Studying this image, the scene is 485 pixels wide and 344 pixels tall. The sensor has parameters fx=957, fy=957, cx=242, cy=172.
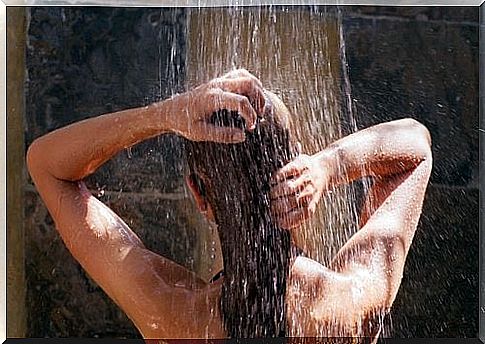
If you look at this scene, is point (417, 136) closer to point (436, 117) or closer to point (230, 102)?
point (230, 102)

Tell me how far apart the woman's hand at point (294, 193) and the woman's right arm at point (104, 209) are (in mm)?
140

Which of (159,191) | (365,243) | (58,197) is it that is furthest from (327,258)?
(58,197)

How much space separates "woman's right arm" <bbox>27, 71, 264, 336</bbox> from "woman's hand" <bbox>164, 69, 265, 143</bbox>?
24mm

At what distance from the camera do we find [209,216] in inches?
53.2

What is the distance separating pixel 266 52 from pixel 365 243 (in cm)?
95

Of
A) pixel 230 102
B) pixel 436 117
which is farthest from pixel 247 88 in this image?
pixel 436 117

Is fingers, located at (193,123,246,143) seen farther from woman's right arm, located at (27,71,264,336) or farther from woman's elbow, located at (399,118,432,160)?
woman's elbow, located at (399,118,432,160)

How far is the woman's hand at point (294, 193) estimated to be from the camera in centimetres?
121

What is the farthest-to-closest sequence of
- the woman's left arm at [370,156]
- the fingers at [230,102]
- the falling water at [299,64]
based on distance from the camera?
1. the falling water at [299,64]
2. the woman's left arm at [370,156]
3. the fingers at [230,102]

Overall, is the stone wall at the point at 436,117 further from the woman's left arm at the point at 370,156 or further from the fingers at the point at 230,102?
the fingers at the point at 230,102

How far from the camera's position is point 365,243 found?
1.38 m

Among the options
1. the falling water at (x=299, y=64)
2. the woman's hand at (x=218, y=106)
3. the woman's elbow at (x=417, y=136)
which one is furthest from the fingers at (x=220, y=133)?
the falling water at (x=299, y=64)

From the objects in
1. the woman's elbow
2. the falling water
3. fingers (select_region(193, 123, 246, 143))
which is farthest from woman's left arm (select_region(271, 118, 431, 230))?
the falling water

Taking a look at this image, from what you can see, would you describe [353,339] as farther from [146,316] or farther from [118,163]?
[118,163]
